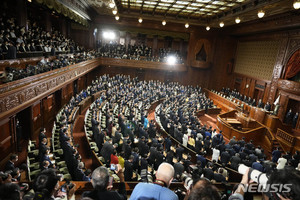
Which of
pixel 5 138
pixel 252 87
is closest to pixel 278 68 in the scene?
pixel 252 87

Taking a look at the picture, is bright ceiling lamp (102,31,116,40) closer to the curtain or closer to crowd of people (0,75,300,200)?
crowd of people (0,75,300,200)

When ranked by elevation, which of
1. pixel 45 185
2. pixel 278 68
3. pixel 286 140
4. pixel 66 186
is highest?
pixel 278 68

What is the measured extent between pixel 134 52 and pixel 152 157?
15808 millimetres

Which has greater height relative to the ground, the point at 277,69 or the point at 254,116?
the point at 277,69

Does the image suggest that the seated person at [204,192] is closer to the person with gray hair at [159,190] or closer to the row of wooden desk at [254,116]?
the person with gray hair at [159,190]

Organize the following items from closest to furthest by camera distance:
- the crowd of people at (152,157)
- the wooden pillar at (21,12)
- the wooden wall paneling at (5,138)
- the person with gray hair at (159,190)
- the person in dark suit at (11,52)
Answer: the person with gray hair at (159,190), the crowd of people at (152,157), the wooden wall paneling at (5,138), the person in dark suit at (11,52), the wooden pillar at (21,12)

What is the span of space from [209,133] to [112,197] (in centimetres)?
771

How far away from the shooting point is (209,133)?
348 inches

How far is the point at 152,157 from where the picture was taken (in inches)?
247

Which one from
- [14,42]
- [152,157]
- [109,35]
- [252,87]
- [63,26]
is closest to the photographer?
[152,157]

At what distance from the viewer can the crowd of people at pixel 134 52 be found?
19.4 m

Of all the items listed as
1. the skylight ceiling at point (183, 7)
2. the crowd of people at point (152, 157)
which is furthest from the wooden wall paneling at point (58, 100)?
the skylight ceiling at point (183, 7)

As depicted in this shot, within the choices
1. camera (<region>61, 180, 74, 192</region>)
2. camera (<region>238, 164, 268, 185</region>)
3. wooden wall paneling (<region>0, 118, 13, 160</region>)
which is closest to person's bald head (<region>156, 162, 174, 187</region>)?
camera (<region>238, 164, 268, 185</region>)

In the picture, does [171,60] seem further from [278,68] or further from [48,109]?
[48,109]
